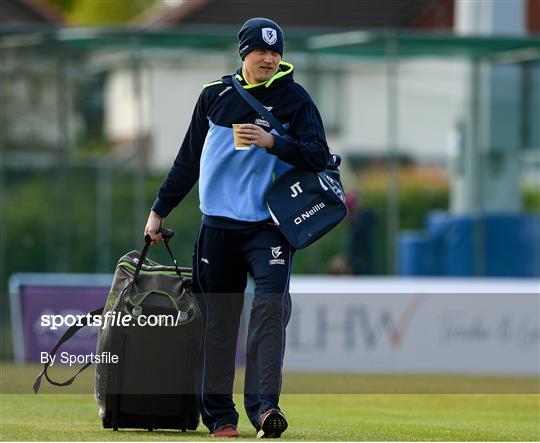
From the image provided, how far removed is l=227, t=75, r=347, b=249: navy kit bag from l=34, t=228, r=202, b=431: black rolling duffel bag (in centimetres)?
62

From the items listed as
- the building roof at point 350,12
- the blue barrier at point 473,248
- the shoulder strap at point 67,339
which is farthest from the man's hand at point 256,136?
the building roof at point 350,12

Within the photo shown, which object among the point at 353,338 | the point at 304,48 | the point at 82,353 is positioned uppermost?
the point at 304,48

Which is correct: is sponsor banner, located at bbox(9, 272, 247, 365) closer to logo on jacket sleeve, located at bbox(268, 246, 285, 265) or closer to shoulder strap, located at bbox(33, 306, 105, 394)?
shoulder strap, located at bbox(33, 306, 105, 394)

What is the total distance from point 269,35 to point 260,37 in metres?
0.05

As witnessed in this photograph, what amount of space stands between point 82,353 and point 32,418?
917mm

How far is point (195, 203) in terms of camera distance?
19531mm

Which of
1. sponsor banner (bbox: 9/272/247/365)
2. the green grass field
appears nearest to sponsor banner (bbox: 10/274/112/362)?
sponsor banner (bbox: 9/272/247/365)

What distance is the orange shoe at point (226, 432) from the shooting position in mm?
7566

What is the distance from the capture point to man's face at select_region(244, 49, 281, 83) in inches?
298

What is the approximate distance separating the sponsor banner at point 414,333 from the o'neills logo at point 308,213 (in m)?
7.67

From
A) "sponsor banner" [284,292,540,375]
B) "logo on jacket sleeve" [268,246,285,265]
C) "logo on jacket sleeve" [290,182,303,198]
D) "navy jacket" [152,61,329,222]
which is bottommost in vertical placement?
"sponsor banner" [284,292,540,375]

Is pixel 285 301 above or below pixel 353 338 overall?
above

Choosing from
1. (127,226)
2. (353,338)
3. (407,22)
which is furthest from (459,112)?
(407,22)

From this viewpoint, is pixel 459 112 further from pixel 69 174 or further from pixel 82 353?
pixel 82 353
